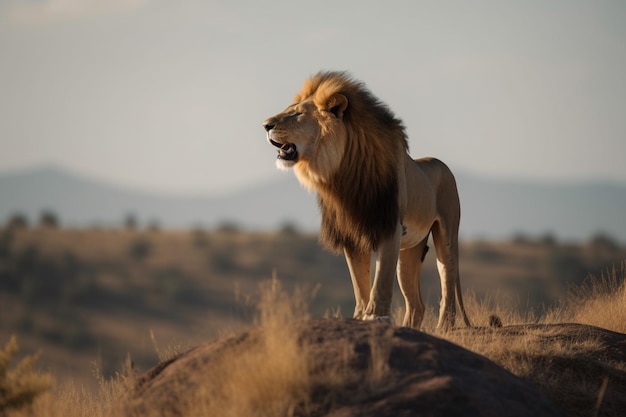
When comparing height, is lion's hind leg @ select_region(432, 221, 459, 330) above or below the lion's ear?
below

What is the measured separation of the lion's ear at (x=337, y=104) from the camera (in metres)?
8.01

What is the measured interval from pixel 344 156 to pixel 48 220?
143ft

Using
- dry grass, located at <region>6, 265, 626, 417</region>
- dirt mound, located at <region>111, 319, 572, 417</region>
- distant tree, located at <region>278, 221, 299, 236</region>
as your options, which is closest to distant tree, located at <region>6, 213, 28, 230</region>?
distant tree, located at <region>278, 221, 299, 236</region>

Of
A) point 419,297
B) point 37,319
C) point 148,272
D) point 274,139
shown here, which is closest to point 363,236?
point 274,139

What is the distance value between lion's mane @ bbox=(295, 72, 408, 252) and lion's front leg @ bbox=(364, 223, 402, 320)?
4.1 inches

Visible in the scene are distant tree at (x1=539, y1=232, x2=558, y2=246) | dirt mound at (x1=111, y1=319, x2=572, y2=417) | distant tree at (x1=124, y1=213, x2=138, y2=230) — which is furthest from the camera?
distant tree at (x1=124, y1=213, x2=138, y2=230)

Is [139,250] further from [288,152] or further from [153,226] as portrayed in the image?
[288,152]

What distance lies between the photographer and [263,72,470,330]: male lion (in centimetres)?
784

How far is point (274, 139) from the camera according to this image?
7953 mm

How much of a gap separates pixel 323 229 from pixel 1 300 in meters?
32.5

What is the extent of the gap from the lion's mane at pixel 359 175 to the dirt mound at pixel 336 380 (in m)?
1.62

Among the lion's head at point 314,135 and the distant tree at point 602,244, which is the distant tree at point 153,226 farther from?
the lion's head at point 314,135

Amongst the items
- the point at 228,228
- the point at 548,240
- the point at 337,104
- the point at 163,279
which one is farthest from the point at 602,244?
the point at 337,104

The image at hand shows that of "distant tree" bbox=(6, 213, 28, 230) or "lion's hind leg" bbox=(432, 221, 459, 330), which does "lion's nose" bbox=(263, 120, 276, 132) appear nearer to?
"lion's hind leg" bbox=(432, 221, 459, 330)
